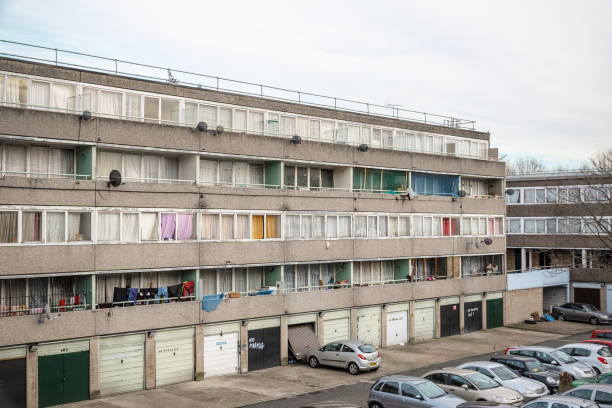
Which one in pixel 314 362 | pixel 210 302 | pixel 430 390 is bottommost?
pixel 314 362

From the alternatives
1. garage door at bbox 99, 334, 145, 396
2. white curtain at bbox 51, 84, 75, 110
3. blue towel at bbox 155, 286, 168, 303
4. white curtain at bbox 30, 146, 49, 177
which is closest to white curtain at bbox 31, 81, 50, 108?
white curtain at bbox 51, 84, 75, 110

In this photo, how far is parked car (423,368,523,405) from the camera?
856 inches

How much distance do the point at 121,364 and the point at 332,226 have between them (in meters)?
13.7

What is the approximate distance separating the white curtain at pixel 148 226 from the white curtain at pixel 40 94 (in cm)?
606

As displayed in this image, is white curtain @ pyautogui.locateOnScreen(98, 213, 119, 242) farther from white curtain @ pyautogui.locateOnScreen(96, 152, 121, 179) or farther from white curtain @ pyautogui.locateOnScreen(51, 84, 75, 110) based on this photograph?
white curtain @ pyautogui.locateOnScreen(51, 84, 75, 110)

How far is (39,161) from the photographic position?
25.4 m

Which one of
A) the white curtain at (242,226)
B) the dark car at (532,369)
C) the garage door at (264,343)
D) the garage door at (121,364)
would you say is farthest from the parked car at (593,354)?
the garage door at (121,364)

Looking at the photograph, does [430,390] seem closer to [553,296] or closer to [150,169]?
[150,169]

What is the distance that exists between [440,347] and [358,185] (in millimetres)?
10799

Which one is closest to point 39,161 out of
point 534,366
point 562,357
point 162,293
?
point 162,293

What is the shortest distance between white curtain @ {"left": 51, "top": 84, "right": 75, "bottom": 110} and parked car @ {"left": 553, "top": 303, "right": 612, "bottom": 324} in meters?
39.5

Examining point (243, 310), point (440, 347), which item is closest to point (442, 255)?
point (440, 347)

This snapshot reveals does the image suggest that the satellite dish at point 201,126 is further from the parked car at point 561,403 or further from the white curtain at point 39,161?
the parked car at point 561,403

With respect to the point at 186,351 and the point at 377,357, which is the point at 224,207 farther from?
the point at 377,357
